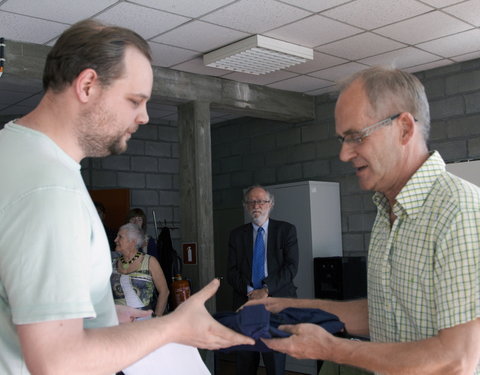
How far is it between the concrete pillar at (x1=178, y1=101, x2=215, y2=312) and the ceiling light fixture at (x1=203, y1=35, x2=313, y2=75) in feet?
2.23

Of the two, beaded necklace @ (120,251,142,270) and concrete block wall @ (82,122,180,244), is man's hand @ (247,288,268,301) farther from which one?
concrete block wall @ (82,122,180,244)

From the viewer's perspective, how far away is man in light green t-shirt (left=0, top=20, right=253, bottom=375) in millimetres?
1030

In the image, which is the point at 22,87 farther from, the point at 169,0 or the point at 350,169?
the point at 350,169

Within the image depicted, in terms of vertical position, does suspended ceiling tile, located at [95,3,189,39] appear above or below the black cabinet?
above

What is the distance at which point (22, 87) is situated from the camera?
6.04 meters

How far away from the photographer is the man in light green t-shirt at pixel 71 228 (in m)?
1.03

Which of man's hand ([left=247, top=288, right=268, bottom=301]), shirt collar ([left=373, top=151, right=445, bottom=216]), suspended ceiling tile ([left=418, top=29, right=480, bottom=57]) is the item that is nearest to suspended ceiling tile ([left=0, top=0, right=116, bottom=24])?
man's hand ([left=247, top=288, right=268, bottom=301])

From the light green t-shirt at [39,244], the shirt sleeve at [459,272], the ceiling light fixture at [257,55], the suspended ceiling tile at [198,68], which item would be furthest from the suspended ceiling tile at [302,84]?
the light green t-shirt at [39,244]

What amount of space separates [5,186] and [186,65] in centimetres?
456

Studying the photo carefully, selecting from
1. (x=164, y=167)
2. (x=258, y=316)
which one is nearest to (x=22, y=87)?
(x=164, y=167)

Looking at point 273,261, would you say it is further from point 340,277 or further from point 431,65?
point 431,65

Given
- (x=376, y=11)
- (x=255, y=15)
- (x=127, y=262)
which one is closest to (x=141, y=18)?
(x=255, y=15)

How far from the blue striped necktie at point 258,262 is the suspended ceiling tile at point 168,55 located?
5.48 ft

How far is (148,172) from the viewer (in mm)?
8070
